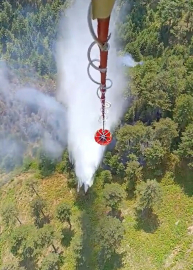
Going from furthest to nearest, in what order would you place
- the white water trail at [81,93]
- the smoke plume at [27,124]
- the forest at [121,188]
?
the smoke plume at [27,124] < the white water trail at [81,93] < the forest at [121,188]

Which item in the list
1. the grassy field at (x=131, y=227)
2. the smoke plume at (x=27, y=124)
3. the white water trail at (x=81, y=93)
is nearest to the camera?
the grassy field at (x=131, y=227)

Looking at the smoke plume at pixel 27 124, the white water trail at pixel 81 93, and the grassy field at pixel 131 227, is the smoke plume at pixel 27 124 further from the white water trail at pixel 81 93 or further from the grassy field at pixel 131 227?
the grassy field at pixel 131 227

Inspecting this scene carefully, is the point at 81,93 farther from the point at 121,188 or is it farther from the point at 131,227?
the point at 131,227

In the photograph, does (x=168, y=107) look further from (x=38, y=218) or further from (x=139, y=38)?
(x=38, y=218)

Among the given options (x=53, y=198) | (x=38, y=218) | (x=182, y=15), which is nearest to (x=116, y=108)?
(x=53, y=198)

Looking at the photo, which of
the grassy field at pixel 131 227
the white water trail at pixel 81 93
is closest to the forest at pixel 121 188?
the grassy field at pixel 131 227

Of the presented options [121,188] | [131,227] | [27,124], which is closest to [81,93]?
[27,124]

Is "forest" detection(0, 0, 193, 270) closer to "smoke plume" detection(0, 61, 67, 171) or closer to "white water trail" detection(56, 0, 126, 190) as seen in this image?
"smoke plume" detection(0, 61, 67, 171)
